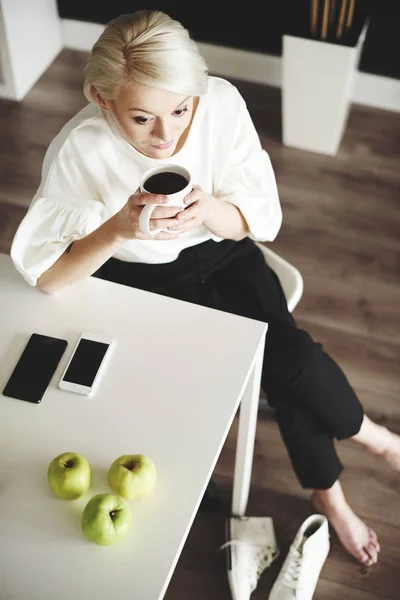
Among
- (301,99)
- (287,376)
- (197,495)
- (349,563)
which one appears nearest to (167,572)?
(197,495)

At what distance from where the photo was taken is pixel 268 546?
1696 millimetres

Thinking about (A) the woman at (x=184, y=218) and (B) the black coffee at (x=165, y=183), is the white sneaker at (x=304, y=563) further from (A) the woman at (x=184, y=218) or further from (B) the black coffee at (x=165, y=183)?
(B) the black coffee at (x=165, y=183)

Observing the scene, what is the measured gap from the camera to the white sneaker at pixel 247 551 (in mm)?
1622

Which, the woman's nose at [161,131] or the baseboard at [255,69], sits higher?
the woman's nose at [161,131]

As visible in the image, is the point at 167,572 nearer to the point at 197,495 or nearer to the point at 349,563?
the point at 197,495

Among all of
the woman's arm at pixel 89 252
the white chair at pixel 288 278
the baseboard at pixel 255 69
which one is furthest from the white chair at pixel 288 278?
the baseboard at pixel 255 69

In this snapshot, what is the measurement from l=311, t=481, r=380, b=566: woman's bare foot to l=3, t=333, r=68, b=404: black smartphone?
2.64ft

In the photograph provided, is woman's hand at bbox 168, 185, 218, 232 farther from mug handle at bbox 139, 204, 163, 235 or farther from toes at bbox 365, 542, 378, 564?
toes at bbox 365, 542, 378, 564

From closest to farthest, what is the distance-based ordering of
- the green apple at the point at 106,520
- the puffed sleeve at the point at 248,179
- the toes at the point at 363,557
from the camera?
the green apple at the point at 106,520 < the puffed sleeve at the point at 248,179 < the toes at the point at 363,557

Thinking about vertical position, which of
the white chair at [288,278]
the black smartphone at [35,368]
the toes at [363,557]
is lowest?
the toes at [363,557]

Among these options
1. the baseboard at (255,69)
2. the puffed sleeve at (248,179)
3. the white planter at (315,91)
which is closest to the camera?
the puffed sleeve at (248,179)

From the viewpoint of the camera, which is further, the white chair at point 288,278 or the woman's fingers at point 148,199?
the white chair at point 288,278

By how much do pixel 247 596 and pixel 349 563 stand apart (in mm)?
278

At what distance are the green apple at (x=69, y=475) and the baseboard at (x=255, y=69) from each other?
7.26ft
